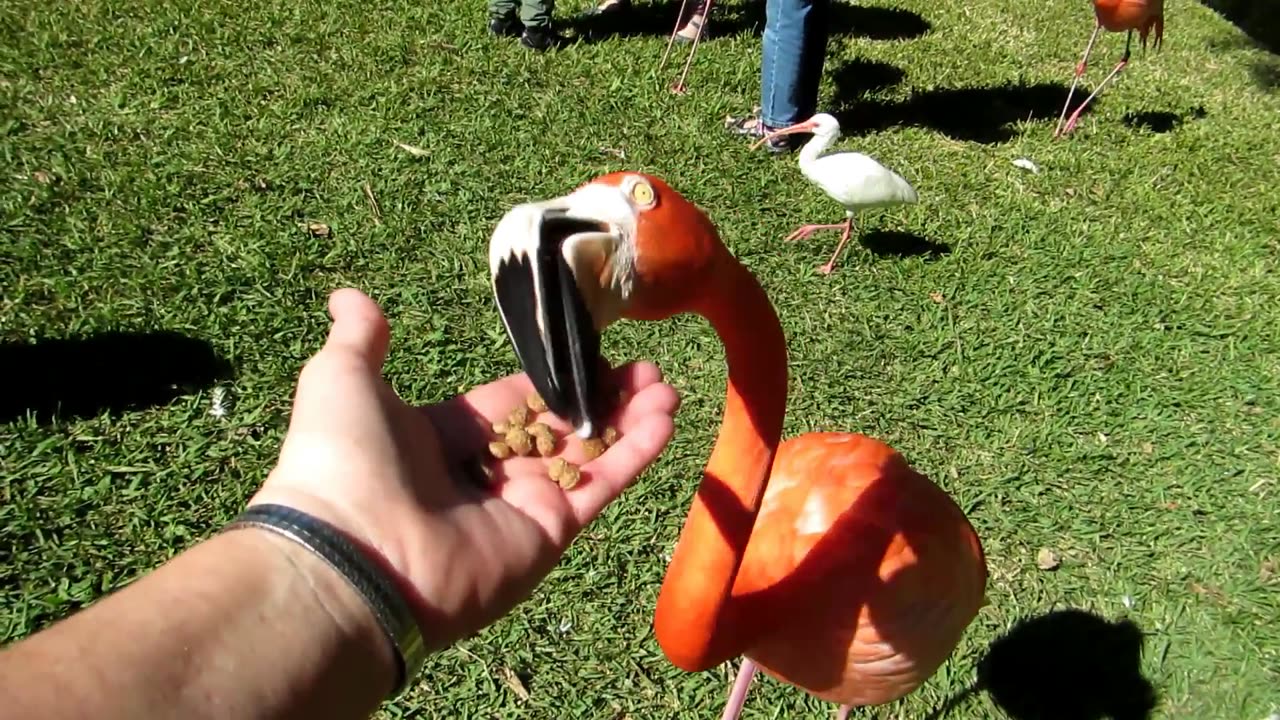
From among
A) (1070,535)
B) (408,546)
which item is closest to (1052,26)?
(1070,535)

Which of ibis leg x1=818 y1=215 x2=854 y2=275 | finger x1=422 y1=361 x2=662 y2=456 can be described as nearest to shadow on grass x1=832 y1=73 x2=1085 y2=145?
ibis leg x1=818 y1=215 x2=854 y2=275

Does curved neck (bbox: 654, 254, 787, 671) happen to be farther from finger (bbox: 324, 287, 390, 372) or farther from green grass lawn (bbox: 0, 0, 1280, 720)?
green grass lawn (bbox: 0, 0, 1280, 720)

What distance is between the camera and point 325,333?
3.12 meters

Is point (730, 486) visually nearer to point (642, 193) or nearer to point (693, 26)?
point (642, 193)

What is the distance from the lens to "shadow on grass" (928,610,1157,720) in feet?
8.20

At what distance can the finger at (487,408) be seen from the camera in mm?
1725

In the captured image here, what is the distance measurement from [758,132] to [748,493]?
3.37 metres

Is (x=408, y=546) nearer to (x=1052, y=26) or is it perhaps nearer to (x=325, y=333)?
(x=325, y=333)

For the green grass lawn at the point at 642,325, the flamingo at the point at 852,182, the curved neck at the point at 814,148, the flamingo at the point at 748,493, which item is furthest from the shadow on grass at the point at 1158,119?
the flamingo at the point at 748,493

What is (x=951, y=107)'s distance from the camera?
526cm

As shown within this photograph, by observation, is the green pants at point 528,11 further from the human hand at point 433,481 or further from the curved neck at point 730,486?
the curved neck at point 730,486

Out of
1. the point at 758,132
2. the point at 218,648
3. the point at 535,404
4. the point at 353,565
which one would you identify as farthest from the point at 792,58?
the point at 218,648

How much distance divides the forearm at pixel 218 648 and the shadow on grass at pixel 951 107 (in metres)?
4.32

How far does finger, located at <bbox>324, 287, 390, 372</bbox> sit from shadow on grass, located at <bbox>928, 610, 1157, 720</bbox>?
1.81m
